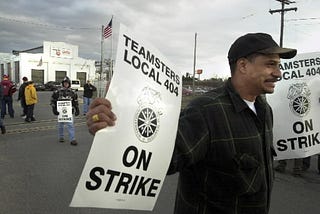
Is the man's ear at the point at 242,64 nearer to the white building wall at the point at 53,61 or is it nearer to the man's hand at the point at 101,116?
the man's hand at the point at 101,116

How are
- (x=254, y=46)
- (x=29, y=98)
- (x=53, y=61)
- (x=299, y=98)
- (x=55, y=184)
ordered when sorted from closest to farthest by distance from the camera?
1. (x=254, y=46)
2. (x=299, y=98)
3. (x=55, y=184)
4. (x=29, y=98)
5. (x=53, y=61)

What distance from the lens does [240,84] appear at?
211cm

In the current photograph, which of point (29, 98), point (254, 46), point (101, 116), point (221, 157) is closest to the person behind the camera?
point (101, 116)

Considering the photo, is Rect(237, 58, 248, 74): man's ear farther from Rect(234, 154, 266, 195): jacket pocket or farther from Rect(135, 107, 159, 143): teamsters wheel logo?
Rect(135, 107, 159, 143): teamsters wheel logo

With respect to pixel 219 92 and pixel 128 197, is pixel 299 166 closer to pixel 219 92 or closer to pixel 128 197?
pixel 219 92

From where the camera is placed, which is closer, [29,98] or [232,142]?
[232,142]

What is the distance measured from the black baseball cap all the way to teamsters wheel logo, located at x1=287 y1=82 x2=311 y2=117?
115 inches

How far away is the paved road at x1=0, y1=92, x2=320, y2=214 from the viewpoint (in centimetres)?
446

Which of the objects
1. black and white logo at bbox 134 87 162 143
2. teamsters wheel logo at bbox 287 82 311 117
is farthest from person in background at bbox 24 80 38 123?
black and white logo at bbox 134 87 162 143

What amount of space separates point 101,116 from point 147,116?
25cm

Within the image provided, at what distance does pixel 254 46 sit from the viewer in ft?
6.60

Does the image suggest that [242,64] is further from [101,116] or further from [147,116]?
[101,116]

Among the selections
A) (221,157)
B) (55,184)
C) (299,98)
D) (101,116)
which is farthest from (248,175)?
(55,184)

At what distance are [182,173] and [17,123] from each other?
12.3m
